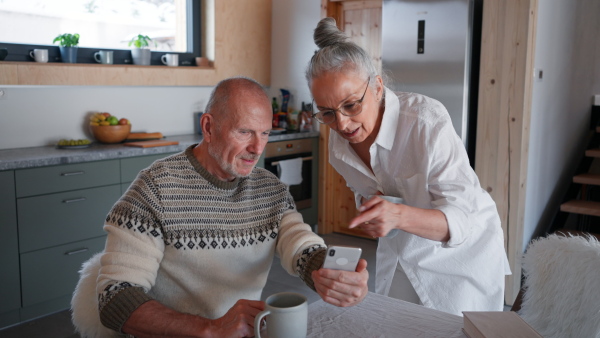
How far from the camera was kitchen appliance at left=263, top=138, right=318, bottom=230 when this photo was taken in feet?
14.5

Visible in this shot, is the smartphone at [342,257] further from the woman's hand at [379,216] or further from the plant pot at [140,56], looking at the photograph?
the plant pot at [140,56]

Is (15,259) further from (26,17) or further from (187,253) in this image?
(187,253)

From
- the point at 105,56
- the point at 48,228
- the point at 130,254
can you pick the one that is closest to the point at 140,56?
the point at 105,56

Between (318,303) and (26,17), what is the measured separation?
309cm

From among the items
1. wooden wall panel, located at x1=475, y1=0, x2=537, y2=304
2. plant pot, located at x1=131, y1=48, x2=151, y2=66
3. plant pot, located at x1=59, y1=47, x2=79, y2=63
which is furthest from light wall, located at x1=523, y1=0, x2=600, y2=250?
plant pot, located at x1=59, y1=47, x2=79, y2=63

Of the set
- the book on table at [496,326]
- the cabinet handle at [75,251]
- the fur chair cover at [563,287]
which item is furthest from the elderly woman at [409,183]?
the cabinet handle at [75,251]

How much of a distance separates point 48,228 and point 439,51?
2.52 metres

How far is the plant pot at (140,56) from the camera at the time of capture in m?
4.09

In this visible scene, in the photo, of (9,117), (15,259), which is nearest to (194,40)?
(9,117)

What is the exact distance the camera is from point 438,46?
353 cm

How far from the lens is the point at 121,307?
124 cm

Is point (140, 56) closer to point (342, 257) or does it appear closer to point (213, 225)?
point (213, 225)

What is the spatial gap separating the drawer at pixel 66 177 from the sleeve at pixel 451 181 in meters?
2.27

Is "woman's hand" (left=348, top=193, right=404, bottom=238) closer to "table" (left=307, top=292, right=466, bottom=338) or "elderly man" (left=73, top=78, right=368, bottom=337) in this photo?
"elderly man" (left=73, top=78, right=368, bottom=337)
